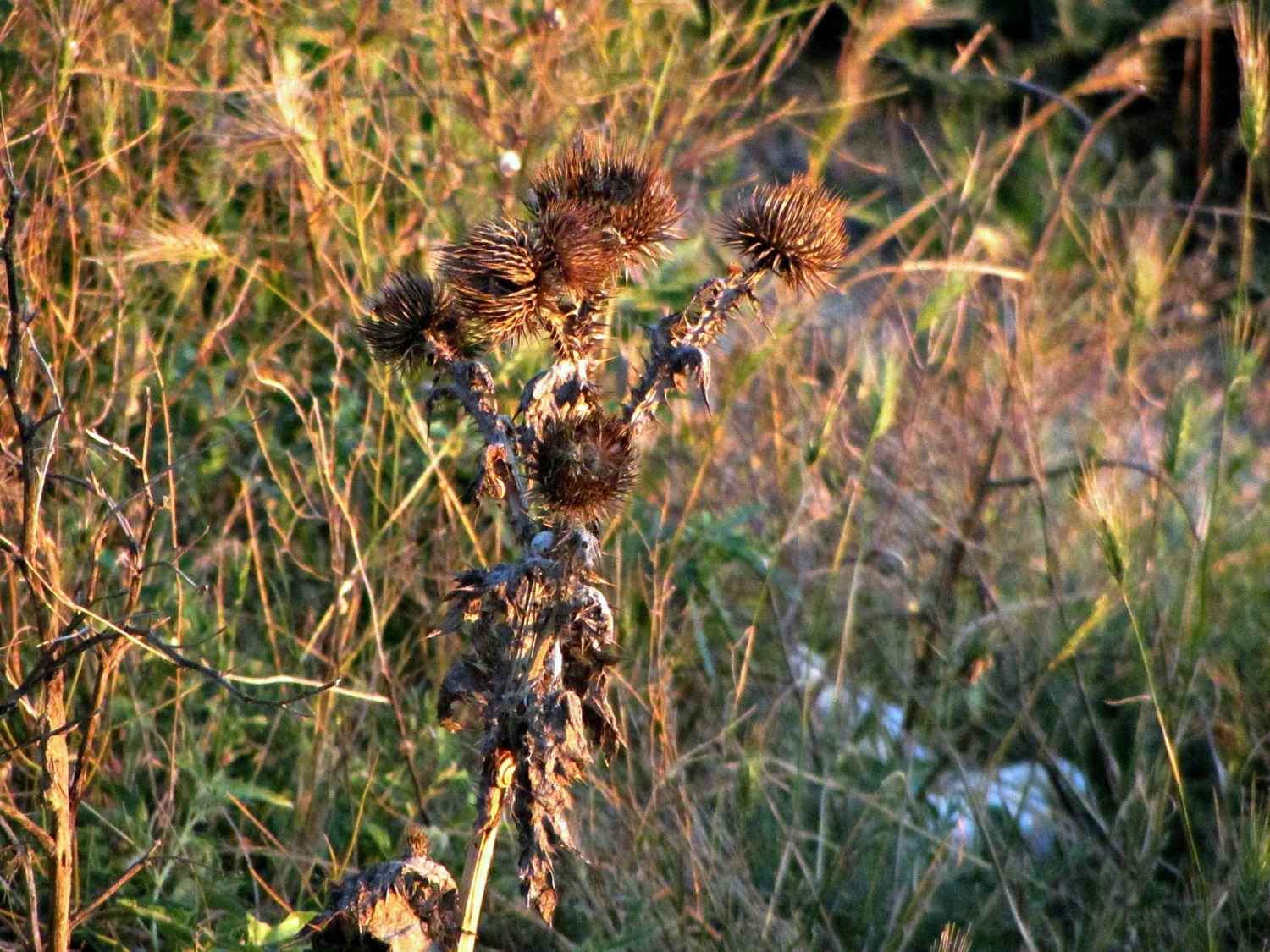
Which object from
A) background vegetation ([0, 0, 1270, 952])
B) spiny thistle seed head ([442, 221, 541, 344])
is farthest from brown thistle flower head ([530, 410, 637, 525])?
background vegetation ([0, 0, 1270, 952])

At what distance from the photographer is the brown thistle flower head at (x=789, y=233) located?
2.12m

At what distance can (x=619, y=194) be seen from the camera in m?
2.05

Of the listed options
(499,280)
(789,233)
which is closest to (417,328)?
(499,280)

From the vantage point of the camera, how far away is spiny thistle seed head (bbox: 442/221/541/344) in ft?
6.31

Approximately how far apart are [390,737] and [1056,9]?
20.4 ft

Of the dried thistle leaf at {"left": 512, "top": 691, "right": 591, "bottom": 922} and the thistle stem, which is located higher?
the thistle stem

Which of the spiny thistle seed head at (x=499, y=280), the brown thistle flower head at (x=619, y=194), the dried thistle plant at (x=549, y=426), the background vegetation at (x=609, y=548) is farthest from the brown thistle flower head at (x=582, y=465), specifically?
the background vegetation at (x=609, y=548)

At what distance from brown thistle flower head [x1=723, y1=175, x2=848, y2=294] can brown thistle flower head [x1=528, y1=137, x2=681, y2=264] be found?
0.43 feet

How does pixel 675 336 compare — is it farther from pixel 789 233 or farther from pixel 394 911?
pixel 394 911

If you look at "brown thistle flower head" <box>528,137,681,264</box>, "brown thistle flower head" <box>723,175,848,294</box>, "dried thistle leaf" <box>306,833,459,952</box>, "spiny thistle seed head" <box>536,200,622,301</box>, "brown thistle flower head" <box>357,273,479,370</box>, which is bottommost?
"dried thistle leaf" <box>306,833,459,952</box>

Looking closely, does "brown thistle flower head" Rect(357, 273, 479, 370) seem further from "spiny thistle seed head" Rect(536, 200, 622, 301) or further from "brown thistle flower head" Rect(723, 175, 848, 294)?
"brown thistle flower head" Rect(723, 175, 848, 294)

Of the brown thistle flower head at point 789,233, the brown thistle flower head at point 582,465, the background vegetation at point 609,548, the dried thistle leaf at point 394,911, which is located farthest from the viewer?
the background vegetation at point 609,548

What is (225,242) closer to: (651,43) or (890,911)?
(651,43)

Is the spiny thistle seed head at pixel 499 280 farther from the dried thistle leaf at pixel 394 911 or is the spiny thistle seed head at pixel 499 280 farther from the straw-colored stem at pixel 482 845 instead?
the dried thistle leaf at pixel 394 911
